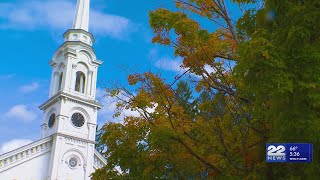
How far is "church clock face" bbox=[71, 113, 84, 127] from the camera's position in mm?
31750

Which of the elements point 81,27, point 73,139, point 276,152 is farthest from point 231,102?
point 81,27

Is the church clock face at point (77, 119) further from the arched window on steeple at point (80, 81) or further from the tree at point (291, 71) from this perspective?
the tree at point (291, 71)

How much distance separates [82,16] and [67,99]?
8126mm

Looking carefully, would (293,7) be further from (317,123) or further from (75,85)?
(75,85)

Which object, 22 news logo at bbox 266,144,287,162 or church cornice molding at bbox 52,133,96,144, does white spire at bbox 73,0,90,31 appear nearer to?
church cornice molding at bbox 52,133,96,144

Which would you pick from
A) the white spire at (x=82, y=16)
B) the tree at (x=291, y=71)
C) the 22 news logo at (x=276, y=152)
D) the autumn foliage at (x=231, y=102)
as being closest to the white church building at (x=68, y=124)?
the white spire at (x=82, y=16)

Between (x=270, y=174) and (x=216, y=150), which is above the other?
(x=216, y=150)

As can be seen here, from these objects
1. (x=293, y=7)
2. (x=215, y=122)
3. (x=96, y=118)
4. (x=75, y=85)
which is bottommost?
(x=215, y=122)

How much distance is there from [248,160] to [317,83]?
3321 mm

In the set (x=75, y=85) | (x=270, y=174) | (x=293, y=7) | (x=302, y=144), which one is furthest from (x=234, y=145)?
(x=75, y=85)

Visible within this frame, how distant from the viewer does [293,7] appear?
801cm

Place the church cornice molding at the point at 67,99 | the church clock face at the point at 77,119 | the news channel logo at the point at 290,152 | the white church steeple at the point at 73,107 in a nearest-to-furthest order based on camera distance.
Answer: the news channel logo at the point at 290,152 → the white church steeple at the point at 73,107 → the church cornice molding at the point at 67,99 → the church clock face at the point at 77,119

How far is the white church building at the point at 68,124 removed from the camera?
96.2 ft

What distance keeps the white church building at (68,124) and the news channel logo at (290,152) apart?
23.8m
